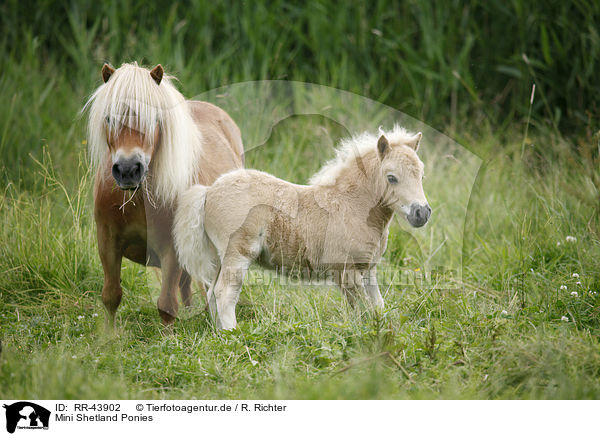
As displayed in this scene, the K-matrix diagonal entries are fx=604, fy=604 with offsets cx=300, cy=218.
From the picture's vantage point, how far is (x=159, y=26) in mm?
8969

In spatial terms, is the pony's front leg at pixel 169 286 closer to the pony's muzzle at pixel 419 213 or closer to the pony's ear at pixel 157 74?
the pony's ear at pixel 157 74

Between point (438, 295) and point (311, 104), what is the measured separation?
375 centimetres

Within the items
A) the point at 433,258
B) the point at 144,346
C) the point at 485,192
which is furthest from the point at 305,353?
the point at 485,192

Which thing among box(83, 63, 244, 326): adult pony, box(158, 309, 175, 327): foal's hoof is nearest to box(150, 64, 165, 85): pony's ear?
box(83, 63, 244, 326): adult pony

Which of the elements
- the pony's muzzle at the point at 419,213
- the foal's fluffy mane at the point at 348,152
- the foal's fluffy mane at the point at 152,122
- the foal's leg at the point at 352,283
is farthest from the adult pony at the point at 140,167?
the pony's muzzle at the point at 419,213

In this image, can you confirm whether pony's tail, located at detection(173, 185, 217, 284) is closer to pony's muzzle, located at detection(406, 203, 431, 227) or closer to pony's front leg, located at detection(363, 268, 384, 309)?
pony's front leg, located at detection(363, 268, 384, 309)

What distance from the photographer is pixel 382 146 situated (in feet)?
12.4

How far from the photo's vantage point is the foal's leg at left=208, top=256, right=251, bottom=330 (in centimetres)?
385

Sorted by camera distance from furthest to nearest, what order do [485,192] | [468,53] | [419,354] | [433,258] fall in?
1. [468,53]
2. [485,192]
3. [433,258]
4. [419,354]

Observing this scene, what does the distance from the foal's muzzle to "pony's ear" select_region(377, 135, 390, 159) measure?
1.46m

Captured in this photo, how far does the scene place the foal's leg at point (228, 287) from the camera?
385cm

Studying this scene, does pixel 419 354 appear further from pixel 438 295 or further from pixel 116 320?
pixel 116 320

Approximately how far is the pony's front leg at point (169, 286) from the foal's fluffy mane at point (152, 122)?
0.41m

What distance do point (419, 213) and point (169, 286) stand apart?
5.96 ft
